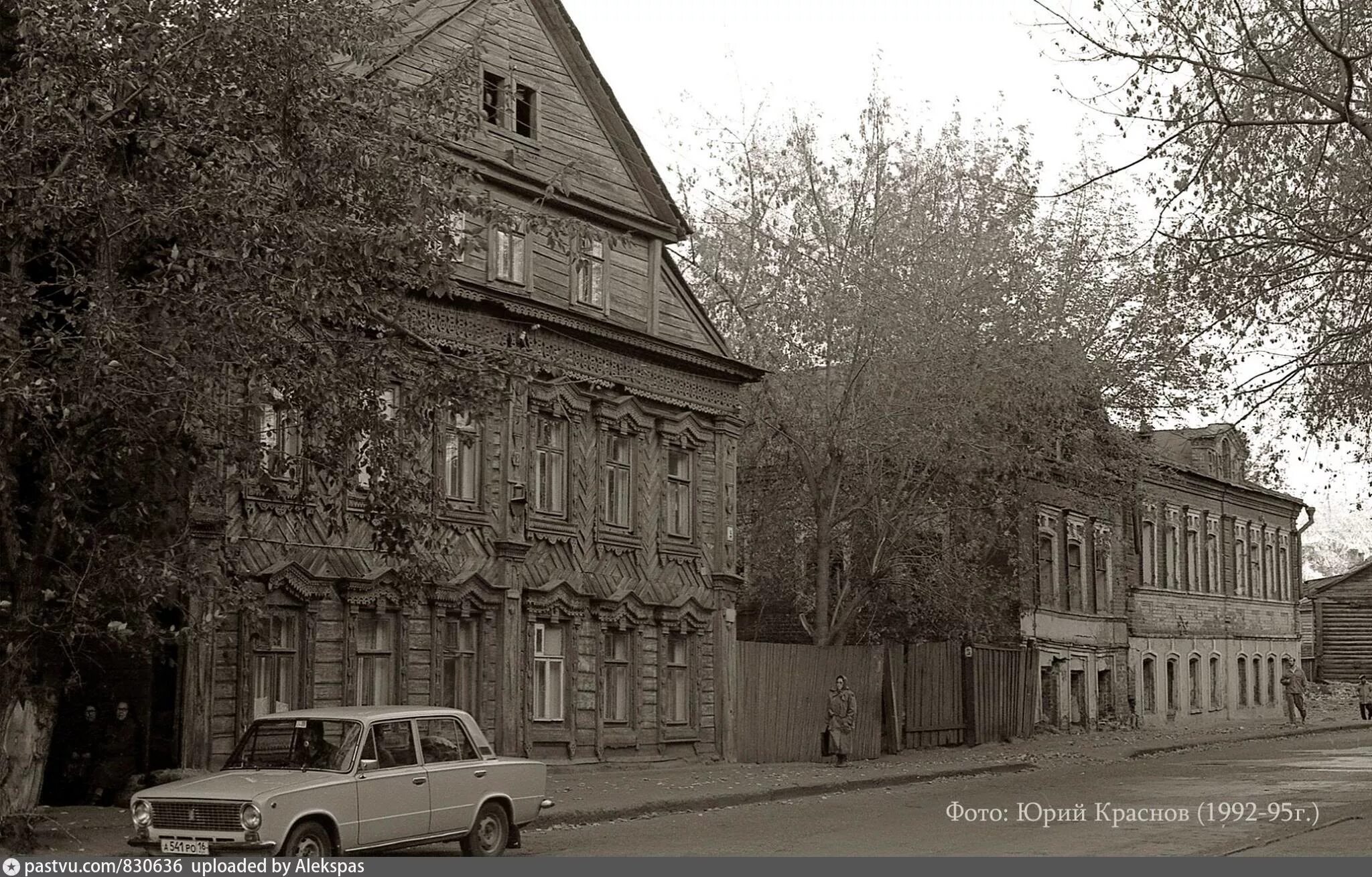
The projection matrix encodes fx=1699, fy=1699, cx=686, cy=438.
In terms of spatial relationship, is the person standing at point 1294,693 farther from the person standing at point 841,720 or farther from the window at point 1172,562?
the person standing at point 841,720

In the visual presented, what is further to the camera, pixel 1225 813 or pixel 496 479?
pixel 496 479

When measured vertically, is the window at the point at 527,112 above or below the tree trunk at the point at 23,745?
above

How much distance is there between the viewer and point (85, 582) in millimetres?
15594

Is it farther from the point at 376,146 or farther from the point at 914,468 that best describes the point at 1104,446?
the point at 376,146

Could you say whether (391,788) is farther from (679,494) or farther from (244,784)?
(679,494)

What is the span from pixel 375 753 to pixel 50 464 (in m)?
3.96

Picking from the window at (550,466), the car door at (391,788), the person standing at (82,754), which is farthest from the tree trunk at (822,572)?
the car door at (391,788)

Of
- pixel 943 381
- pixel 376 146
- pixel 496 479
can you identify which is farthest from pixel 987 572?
pixel 376 146

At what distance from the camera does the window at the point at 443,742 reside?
1499 cm

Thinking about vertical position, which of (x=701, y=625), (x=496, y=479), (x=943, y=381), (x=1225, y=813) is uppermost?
(x=943, y=381)

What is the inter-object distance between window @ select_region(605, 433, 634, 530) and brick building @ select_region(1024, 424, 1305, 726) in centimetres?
1261

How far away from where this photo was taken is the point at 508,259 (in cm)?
2608

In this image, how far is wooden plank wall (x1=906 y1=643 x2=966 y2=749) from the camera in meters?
34.7

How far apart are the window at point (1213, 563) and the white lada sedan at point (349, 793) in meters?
40.0
